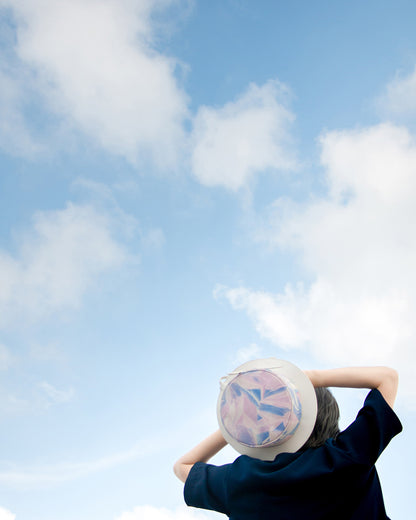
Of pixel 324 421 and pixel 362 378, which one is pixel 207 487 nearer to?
pixel 324 421

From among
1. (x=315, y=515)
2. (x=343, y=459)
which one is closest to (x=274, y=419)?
(x=343, y=459)

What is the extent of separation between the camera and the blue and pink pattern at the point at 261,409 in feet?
7.63

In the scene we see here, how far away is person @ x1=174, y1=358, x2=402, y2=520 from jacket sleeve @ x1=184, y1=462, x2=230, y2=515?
0.01m

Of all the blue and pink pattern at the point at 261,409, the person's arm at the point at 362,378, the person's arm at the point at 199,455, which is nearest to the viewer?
the blue and pink pattern at the point at 261,409

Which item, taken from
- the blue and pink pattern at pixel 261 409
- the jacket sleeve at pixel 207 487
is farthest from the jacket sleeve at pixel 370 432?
the jacket sleeve at pixel 207 487

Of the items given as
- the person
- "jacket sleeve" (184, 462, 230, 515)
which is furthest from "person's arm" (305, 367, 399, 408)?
"jacket sleeve" (184, 462, 230, 515)

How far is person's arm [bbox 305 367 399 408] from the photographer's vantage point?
8.13ft

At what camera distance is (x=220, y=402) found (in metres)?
2.47

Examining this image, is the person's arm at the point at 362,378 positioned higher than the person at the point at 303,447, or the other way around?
the person's arm at the point at 362,378

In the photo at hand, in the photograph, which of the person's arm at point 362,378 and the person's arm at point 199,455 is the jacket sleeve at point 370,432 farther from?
the person's arm at point 199,455

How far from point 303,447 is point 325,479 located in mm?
207

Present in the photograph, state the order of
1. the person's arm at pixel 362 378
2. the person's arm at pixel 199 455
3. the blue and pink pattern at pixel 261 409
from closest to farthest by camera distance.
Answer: the blue and pink pattern at pixel 261 409 → the person's arm at pixel 362 378 → the person's arm at pixel 199 455

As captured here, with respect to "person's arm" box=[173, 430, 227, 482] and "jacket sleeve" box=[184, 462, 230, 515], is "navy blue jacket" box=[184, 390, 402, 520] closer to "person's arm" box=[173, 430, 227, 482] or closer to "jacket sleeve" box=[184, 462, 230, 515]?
"jacket sleeve" box=[184, 462, 230, 515]

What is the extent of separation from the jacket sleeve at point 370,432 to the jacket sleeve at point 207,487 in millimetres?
698
